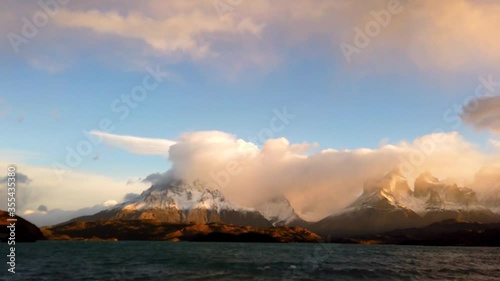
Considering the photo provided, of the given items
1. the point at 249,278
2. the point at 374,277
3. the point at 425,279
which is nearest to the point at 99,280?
the point at 249,278

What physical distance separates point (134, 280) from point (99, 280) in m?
6.45

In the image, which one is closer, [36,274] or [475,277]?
[36,274]

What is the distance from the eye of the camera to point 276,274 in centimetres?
8388

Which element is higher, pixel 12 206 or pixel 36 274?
pixel 12 206

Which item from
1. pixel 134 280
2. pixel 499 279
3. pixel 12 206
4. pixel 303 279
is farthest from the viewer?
pixel 499 279

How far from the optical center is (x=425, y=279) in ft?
270

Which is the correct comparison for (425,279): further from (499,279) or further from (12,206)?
(12,206)

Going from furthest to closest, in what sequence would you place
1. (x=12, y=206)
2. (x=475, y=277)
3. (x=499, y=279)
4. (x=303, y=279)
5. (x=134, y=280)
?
1. (x=475, y=277)
2. (x=499, y=279)
3. (x=303, y=279)
4. (x=134, y=280)
5. (x=12, y=206)

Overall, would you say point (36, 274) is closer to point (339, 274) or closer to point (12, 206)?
point (12, 206)

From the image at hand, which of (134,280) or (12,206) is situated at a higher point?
(12,206)

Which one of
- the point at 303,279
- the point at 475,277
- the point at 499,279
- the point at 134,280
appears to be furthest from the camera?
the point at 475,277

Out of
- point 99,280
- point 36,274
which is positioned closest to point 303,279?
point 99,280

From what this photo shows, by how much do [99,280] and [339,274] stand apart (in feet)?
163

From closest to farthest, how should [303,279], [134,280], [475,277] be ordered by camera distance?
[134,280] < [303,279] < [475,277]
